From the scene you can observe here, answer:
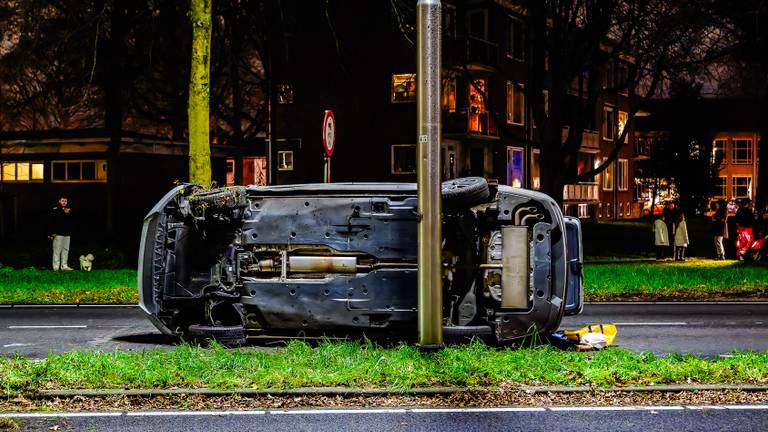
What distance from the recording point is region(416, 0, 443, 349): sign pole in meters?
8.86

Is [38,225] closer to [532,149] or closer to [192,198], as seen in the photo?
[532,149]

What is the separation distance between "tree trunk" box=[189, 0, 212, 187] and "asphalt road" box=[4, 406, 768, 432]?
9838mm

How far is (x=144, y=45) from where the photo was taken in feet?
90.7

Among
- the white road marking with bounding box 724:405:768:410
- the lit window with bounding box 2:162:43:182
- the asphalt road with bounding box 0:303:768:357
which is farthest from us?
the lit window with bounding box 2:162:43:182

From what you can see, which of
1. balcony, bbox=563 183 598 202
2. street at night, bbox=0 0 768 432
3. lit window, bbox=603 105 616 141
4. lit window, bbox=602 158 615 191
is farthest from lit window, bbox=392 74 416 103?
lit window, bbox=602 158 615 191

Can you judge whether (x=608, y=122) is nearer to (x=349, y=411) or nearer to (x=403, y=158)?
(x=403, y=158)

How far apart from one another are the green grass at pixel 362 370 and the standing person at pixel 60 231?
517 inches

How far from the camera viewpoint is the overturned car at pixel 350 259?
9.94 metres

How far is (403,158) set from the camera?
40906mm

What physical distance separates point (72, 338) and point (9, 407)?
14.2 feet

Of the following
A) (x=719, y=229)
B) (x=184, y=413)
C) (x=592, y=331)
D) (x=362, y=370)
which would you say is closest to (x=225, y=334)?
(x=362, y=370)

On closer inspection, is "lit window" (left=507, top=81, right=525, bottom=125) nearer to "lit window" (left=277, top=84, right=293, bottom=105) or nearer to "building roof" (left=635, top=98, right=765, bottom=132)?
"lit window" (left=277, top=84, right=293, bottom=105)

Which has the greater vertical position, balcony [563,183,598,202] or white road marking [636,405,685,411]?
balcony [563,183,598,202]

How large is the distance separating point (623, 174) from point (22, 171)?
129ft
